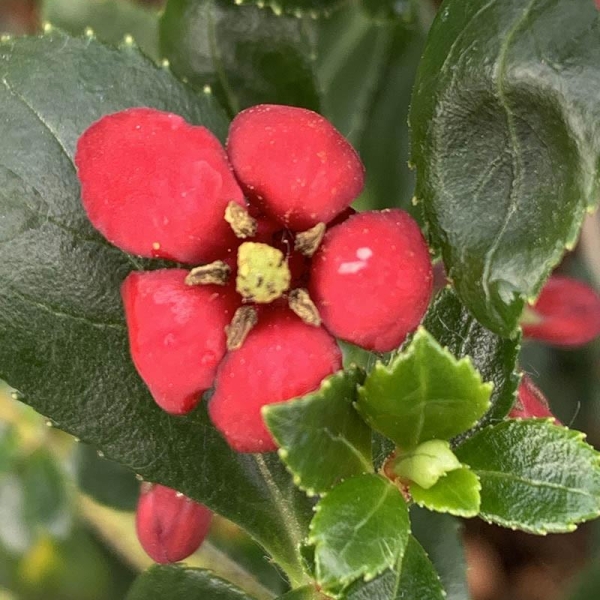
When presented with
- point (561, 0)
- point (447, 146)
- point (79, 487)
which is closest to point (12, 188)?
point (447, 146)

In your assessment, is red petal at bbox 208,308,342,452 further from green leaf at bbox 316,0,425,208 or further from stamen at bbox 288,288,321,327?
green leaf at bbox 316,0,425,208

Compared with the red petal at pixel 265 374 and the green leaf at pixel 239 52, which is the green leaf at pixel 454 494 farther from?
the green leaf at pixel 239 52

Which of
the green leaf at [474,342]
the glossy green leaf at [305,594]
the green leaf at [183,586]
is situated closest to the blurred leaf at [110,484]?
the green leaf at [183,586]

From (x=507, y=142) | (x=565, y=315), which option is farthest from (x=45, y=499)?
(x=507, y=142)

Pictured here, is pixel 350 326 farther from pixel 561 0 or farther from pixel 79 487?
pixel 79 487

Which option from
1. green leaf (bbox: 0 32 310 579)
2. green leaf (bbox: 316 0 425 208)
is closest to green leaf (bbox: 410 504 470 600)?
→ green leaf (bbox: 0 32 310 579)

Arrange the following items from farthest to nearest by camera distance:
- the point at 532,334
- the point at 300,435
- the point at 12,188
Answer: the point at 532,334
the point at 12,188
the point at 300,435
